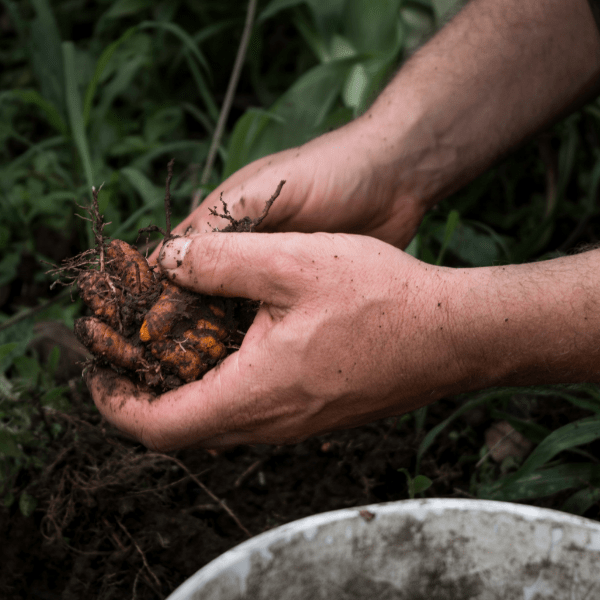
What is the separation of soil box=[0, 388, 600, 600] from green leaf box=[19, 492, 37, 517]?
21 millimetres

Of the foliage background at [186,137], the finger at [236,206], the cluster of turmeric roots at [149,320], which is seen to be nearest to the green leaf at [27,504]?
the foliage background at [186,137]

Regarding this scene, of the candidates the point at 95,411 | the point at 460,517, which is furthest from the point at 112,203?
the point at 460,517

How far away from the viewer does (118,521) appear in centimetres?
116

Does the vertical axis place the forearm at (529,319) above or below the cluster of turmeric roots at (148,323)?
below

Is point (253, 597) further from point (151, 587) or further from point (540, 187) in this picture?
point (540, 187)

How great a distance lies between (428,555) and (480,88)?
1142 mm

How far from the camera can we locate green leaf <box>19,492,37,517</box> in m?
1.16

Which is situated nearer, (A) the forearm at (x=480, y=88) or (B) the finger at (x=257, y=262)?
(B) the finger at (x=257, y=262)

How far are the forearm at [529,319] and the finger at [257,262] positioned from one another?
25 cm

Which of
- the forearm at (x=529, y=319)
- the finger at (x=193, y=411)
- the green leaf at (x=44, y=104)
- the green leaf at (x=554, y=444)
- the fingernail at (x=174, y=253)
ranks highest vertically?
the green leaf at (x=44, y=104)

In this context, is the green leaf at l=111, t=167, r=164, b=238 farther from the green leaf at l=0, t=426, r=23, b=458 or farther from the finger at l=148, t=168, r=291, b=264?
the green leaf at l=0, t=426, r=23, b=458

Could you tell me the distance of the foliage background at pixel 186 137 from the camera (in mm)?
1721

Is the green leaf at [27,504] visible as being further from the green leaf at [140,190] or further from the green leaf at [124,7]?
the green leaf at [124,7]

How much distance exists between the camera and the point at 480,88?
143 centimetres
